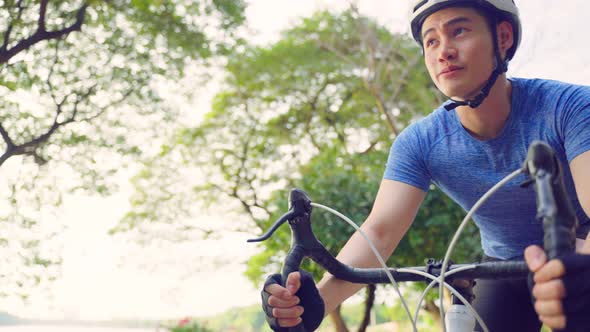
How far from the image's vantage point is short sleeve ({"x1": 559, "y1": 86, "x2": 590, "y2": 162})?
1.59 m

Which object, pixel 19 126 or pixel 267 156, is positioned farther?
pixel 267 156

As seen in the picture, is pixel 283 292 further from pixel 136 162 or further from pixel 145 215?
pixel 145 215

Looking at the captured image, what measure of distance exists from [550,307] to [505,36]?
1269mm

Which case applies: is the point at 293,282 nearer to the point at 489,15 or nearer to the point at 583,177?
the point at 583,177

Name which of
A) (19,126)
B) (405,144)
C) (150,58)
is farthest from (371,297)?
(405,144)

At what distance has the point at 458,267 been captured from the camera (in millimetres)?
1396

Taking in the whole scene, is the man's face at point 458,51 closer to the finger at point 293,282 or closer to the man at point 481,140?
the man at point 481,140

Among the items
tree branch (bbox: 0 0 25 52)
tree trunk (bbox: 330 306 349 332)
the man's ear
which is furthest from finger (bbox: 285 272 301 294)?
tree trunk (bbox: 330 306 349 332)

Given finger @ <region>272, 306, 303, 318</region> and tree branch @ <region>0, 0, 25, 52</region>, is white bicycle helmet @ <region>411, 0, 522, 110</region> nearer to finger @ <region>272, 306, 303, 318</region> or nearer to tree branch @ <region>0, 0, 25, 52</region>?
finger @ <region>272, 306, 303, 318</region>

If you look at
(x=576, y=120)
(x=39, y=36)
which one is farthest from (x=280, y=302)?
(x=39, y=36)

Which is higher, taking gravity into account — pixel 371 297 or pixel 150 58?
pixel 150 58

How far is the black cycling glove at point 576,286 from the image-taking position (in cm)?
89

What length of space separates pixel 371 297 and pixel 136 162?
200 inches

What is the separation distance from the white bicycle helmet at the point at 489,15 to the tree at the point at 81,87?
810 cm
